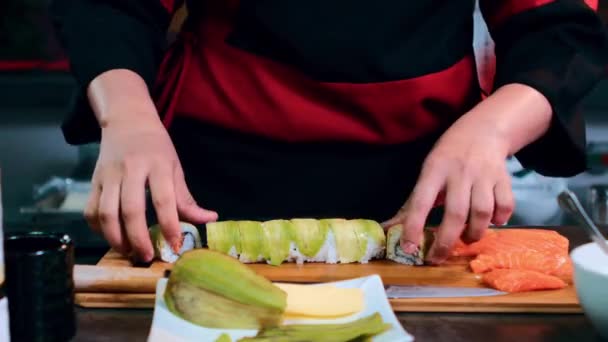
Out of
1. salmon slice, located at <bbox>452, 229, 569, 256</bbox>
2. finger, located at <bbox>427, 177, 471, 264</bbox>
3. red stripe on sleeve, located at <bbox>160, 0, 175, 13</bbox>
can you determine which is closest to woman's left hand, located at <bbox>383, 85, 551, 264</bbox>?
finger, located at <bbox>427, 177, 471, 264</bbox>

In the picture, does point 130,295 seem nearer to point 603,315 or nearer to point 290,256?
point 290,256

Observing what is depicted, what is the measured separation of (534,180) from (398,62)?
1.35 m

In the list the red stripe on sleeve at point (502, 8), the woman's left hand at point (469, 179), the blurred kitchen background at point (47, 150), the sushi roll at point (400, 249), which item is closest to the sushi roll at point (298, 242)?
the sushi roll at point (400, 249)

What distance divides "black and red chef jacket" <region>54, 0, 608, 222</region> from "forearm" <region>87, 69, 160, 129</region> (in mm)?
28

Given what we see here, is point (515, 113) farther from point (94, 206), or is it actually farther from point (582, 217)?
point (94, 206)

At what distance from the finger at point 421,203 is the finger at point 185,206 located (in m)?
0.32

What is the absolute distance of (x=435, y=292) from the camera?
43.5 inches

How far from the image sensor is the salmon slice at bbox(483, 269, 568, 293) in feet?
3.73

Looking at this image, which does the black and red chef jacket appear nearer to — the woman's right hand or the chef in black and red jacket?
the chef in black and red jacket

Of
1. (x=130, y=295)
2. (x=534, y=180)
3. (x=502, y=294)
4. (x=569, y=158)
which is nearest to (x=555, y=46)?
(x=569, y=158)

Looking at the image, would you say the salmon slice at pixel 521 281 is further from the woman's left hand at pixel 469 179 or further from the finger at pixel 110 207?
the finger at pixel 110 207

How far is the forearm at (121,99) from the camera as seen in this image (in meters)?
1.16

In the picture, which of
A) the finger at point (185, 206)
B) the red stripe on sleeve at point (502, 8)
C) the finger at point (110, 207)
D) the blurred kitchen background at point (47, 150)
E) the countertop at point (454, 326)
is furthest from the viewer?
the blurred kitchen background at point (47, 150)

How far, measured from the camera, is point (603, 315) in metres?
0.92
